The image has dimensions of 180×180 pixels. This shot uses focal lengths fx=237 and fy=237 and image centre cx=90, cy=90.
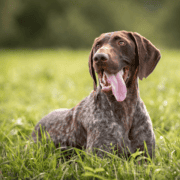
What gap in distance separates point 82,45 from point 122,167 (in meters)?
25.5

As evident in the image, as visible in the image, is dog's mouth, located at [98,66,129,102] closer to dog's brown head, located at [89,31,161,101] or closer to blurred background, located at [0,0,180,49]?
dog's brown head, located at [89,31,161,101]

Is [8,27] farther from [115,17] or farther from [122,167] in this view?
[122,167]

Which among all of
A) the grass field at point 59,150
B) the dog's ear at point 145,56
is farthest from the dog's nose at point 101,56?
the grass field at point 59,150

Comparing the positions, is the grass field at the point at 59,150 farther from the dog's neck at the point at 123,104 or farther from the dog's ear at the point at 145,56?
the dog's ear at the point at 145,56

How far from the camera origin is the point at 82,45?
2719 centimetres

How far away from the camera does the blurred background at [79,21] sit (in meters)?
25.9

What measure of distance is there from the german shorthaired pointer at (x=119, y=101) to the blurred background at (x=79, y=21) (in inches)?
944

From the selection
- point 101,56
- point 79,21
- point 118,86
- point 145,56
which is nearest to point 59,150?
point 118,86

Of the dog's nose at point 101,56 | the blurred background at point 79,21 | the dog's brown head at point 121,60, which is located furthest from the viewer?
the blurred background at point 79,21

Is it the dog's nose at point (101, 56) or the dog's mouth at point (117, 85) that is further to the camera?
the dog's mouth at point (117, 85)

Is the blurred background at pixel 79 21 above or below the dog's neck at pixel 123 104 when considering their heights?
above

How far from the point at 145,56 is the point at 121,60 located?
1.01 ft

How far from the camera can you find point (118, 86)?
251cm

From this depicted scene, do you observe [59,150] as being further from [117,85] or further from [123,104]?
[117,85]
